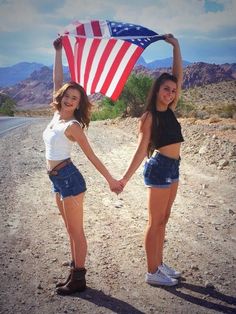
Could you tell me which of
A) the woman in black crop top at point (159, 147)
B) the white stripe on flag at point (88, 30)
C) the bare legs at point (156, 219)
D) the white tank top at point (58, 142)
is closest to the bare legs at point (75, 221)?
the white tank top at point (58, 142)

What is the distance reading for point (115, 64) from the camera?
382cm

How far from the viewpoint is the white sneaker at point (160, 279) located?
349 cm

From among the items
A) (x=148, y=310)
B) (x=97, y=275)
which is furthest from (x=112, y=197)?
(x=148, y=310)

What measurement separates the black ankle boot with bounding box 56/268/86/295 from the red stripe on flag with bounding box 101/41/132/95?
75.5 inches

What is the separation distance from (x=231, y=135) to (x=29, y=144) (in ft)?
22.6

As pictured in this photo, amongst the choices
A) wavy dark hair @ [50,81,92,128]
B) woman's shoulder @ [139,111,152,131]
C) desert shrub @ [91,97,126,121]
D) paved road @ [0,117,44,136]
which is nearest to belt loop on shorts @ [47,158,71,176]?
wavy dark hair @ [50,81,92,128]

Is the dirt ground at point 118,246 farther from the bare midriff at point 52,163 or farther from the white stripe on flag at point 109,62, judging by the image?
the white stripe on flag at point 109,62

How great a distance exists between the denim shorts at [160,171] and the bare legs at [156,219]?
6cm

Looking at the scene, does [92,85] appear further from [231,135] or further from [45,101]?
[45,101]

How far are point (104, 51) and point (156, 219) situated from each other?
6.11ft

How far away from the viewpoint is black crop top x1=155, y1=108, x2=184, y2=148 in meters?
3.13

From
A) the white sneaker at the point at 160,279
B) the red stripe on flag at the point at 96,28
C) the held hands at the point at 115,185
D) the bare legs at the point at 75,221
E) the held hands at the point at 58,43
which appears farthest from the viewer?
the red stripe on flag at the point at 96,28

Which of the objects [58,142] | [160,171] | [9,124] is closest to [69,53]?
[58,142]

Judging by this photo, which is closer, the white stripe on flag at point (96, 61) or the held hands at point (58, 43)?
the held hands at point (58, 43)
